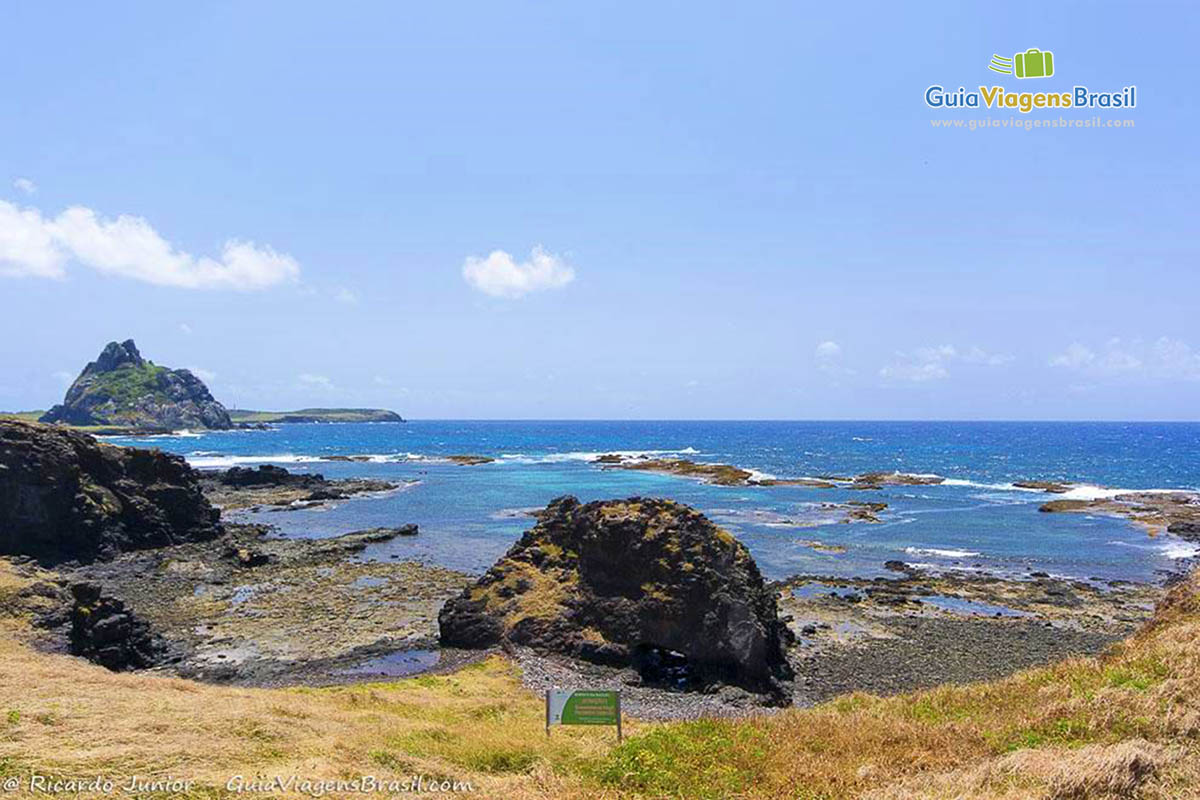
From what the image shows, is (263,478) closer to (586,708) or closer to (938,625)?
(938,625)

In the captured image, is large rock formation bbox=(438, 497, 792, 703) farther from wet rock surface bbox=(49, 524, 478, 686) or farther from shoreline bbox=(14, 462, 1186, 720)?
wet rock surface bbox=(49, 524, 478, 686)

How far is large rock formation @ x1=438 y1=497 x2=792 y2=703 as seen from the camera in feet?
96.9

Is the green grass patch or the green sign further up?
the green sign

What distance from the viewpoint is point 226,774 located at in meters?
12.1

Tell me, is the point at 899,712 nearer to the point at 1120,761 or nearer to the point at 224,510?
the point at 1120,761

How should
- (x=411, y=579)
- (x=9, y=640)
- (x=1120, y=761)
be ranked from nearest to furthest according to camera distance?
(x=1120, y=761), (x=9, y=640), (x=411, y=579)

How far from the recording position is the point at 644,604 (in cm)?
3089

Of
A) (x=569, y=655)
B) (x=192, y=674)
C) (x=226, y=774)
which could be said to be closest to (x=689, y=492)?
(x=569, y=655)

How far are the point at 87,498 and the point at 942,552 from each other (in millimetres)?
66370

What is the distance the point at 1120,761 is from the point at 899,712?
6.62 meters

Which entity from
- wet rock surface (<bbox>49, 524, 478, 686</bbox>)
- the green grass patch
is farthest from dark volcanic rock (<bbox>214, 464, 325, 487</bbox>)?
the green grass patch

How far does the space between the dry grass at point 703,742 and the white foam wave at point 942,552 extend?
39913mm

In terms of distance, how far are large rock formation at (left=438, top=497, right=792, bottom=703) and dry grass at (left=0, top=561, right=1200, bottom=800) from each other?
1067 cm

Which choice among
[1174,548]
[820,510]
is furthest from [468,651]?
Result: [1174,548]
